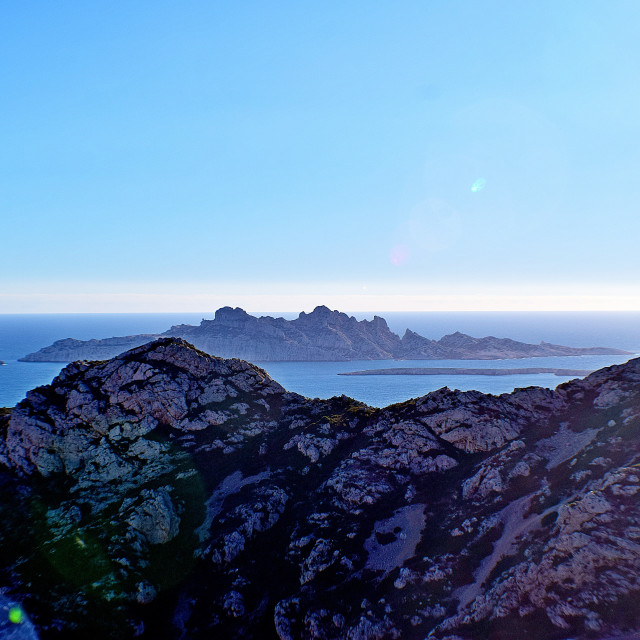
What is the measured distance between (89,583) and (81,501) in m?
14.7

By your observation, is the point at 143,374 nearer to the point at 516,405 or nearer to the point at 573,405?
the point at 516,405

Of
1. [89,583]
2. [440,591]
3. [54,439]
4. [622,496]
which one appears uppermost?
[622,496]

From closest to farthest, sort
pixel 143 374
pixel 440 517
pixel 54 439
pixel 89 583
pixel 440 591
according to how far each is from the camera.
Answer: pixel 440 591 < pixel 89 583 < pixel 440 517 < pixel 54 439 < pixel 143 374

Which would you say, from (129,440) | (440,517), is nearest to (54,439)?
(129,440)

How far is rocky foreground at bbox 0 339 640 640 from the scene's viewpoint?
3136 cm

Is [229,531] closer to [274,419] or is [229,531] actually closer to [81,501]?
[81,501]

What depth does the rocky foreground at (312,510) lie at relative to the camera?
103ft

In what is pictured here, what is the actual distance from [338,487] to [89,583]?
1113 inches

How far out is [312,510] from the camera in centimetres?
4716

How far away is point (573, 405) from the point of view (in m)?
58.9

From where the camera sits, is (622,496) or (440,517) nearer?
(622,496)

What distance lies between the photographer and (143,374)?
222 ft

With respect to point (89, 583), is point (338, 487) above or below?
above

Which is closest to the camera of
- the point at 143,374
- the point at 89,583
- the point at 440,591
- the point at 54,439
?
the point at 440,591
